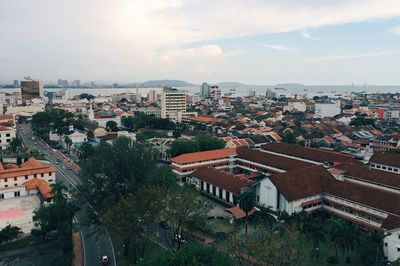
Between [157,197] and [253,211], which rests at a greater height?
[157,197]

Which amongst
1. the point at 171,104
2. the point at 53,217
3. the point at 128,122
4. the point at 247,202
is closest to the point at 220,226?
the point at 247,202

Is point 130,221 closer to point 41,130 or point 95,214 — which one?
point 95,214

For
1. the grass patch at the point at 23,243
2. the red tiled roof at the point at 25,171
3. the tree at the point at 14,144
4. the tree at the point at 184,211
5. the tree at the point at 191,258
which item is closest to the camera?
the tree at the point at 191,258

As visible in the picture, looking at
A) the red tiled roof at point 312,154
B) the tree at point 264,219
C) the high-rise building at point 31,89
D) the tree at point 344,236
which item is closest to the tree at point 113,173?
the tree at point 264,219

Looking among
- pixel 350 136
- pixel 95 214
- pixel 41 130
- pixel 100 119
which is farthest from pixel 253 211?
pixel 100 119

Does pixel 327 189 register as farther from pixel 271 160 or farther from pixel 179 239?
pixel 179 239

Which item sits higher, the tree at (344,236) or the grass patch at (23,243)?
the tree at (344,236)

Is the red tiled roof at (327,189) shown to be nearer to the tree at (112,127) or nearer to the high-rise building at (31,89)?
the tree at (112,127)
